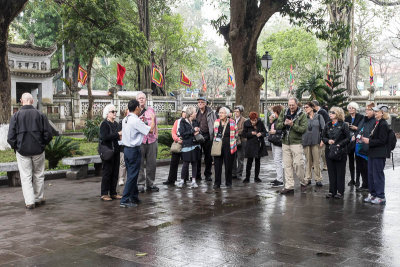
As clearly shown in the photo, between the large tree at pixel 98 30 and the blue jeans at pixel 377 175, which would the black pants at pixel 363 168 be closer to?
the blue jeans at pixel 377 175

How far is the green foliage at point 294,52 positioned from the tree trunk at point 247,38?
1239 inches

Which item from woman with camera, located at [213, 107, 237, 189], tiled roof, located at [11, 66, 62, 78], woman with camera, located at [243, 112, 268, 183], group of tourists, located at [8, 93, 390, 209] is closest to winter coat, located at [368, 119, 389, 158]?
group of tourists, located at [8, 93, 390, 209]

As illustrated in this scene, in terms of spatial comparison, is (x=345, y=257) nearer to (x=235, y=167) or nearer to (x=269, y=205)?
(x=269, y=205)

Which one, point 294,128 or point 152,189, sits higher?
point 294,128

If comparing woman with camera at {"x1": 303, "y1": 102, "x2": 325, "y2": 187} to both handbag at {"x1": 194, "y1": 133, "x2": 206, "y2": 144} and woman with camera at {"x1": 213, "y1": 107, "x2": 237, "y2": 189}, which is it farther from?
handbag at {"x1": 194, "y1": 133, "x2": 206, "y2": 144}

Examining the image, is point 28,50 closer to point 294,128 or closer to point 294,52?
point 294,128

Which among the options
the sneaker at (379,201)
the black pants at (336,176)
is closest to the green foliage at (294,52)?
the black pants at (336,176)

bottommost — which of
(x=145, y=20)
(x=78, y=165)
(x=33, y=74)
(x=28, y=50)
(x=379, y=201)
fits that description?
(x=379, y=201)

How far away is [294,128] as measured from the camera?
8.89m

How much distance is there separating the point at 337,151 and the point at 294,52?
3979 cm

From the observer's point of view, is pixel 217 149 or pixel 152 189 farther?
pixel 217 149

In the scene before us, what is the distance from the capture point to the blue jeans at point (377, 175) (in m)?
7.87

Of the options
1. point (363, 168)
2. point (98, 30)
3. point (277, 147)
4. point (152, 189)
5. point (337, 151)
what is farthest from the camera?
point (98, 30)

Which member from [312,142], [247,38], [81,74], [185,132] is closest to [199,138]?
[185,132]
